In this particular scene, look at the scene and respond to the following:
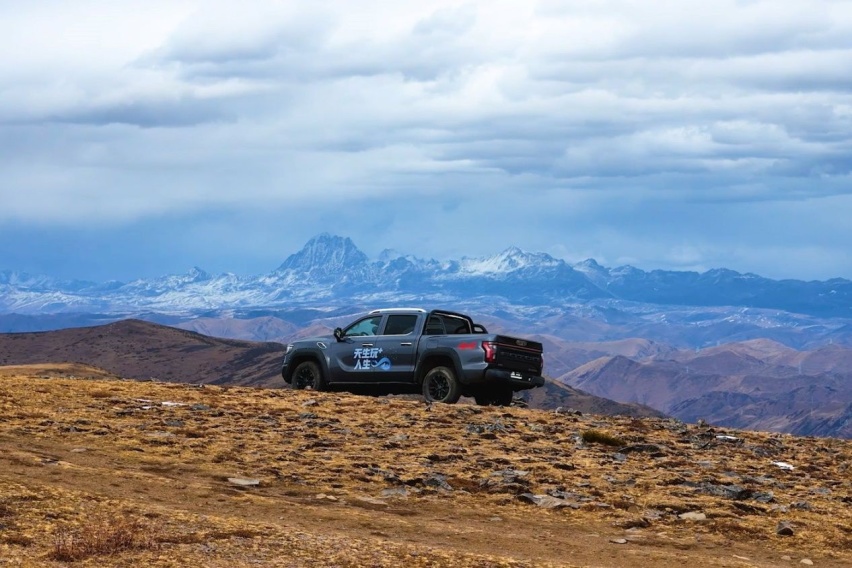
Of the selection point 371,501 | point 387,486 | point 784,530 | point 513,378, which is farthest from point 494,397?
point 784,530

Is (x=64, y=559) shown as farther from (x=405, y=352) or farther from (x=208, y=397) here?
(x=405, y=352)

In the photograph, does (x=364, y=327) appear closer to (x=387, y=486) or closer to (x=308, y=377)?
(x=308, y=377)

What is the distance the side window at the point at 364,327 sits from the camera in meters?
30.3

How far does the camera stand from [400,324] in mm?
29781

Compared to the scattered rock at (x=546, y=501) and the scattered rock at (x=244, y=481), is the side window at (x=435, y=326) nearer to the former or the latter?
the scattered rock at (x=546, y=501)

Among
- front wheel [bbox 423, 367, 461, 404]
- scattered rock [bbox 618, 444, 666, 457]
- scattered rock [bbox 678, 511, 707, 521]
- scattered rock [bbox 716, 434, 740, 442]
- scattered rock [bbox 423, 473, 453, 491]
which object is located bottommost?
scattered rock [bbox 678, 511, 707, 521]

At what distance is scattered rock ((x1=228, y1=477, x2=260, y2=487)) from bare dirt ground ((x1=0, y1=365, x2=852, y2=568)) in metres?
0.05

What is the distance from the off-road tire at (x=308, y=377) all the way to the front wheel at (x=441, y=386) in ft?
10.9

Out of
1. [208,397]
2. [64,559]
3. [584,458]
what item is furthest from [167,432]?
[64,559]

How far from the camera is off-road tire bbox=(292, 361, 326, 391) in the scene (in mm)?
30672

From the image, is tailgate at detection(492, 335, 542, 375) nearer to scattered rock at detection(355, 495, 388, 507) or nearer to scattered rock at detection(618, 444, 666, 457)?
scattered rock at detection(618, 444, 666, 457)

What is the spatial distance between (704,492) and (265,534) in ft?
25.8

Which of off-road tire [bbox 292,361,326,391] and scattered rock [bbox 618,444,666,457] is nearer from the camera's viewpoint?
scattered rock [bbox 618,444,666,457]

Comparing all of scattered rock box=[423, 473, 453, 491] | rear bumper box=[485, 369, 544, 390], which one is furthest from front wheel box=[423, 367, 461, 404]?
scattered rock box=[423, 473, 453, 491]
